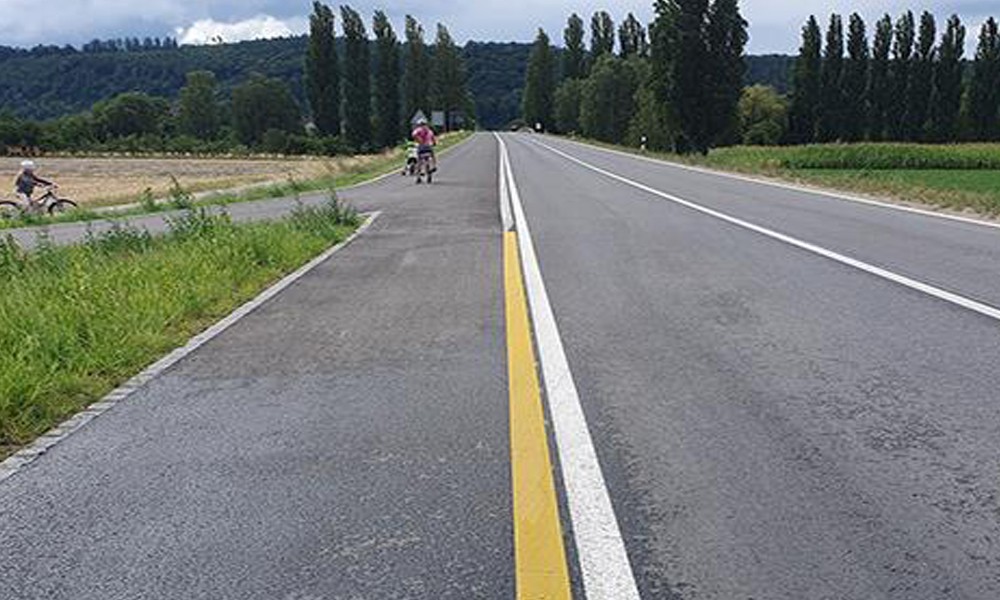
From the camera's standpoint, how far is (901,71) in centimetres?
8844

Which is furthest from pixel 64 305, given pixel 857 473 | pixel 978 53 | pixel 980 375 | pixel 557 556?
pixel 978 53

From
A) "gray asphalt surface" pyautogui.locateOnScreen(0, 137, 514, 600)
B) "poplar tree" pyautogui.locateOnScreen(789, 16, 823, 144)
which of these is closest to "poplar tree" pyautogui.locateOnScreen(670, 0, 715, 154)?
"poplar tree" pyautogui.locateOnScreen(789, 16, 823, 144)

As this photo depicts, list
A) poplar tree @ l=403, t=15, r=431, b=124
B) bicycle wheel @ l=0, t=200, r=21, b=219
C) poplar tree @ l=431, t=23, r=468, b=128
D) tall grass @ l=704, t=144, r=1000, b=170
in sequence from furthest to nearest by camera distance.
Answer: poplar tree @ l=431, t=23, r=468, b=128, poplar tree @ l=403, t=15, r=431, b=124, tall grass @ l=704, t=144, r=1000, b=170, bicycle wheel @ l=0, t=200, r=21, b=219

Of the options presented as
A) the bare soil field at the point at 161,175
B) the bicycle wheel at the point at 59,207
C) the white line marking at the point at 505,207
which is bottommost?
the bare soil field at the point at 161,175

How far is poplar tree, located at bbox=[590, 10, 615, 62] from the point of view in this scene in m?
119

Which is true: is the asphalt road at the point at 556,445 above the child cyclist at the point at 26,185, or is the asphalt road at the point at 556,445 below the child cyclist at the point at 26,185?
above

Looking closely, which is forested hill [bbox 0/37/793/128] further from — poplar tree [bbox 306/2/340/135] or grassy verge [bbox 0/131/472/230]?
grassy verge [bbox 0/131/472/230]

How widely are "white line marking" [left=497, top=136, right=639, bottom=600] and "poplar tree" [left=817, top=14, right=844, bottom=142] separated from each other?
90090 mm

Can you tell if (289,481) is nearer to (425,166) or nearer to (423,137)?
(423,137)

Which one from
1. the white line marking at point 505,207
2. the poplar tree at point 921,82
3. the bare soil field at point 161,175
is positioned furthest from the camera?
the poplar tree at point 921,82

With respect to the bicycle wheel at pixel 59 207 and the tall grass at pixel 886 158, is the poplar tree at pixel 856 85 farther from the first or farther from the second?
the bicycle wheel at pixel 59 207

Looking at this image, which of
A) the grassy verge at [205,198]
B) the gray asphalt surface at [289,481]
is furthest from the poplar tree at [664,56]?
the gray asphalt surface at [289,481]

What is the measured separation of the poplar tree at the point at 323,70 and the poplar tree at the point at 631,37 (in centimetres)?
4112

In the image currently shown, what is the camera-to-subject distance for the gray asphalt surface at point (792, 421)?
3.14m
